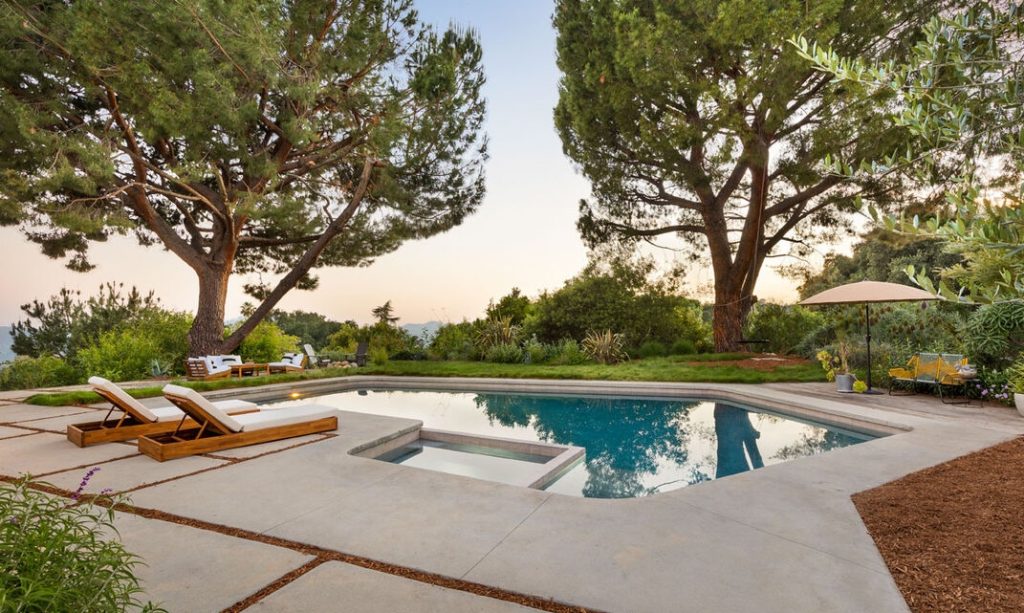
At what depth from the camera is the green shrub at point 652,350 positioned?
46.8 feet

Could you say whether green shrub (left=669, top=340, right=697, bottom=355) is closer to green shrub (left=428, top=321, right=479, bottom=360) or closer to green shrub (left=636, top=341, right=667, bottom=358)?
green shrub (left=636, top=341, right=667, bottom=358)

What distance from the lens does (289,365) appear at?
11797mm

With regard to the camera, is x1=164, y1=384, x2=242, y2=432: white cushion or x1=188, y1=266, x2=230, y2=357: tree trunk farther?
x1=188, y1=266, x2=230, y2=357: tree trunk

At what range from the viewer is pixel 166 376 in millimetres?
11250

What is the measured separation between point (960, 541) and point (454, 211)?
13.1m

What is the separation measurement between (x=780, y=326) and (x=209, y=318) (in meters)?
15.2

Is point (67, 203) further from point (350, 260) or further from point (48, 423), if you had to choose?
point (48, 423)

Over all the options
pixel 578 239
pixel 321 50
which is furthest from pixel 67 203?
pixel 578 239

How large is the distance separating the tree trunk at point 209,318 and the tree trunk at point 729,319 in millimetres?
13014

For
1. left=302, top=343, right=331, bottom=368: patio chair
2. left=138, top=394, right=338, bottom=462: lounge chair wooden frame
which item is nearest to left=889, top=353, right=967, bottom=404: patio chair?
left=138, top=394, right=338, bottom=462: lounge chair wooden frame

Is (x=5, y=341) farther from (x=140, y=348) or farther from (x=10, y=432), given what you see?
(x=10, y=432)

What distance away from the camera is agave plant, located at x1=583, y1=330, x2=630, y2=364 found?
521 inches

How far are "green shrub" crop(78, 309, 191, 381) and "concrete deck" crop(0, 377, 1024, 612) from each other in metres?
6.91

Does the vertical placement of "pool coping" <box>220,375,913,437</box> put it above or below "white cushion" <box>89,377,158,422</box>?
below
